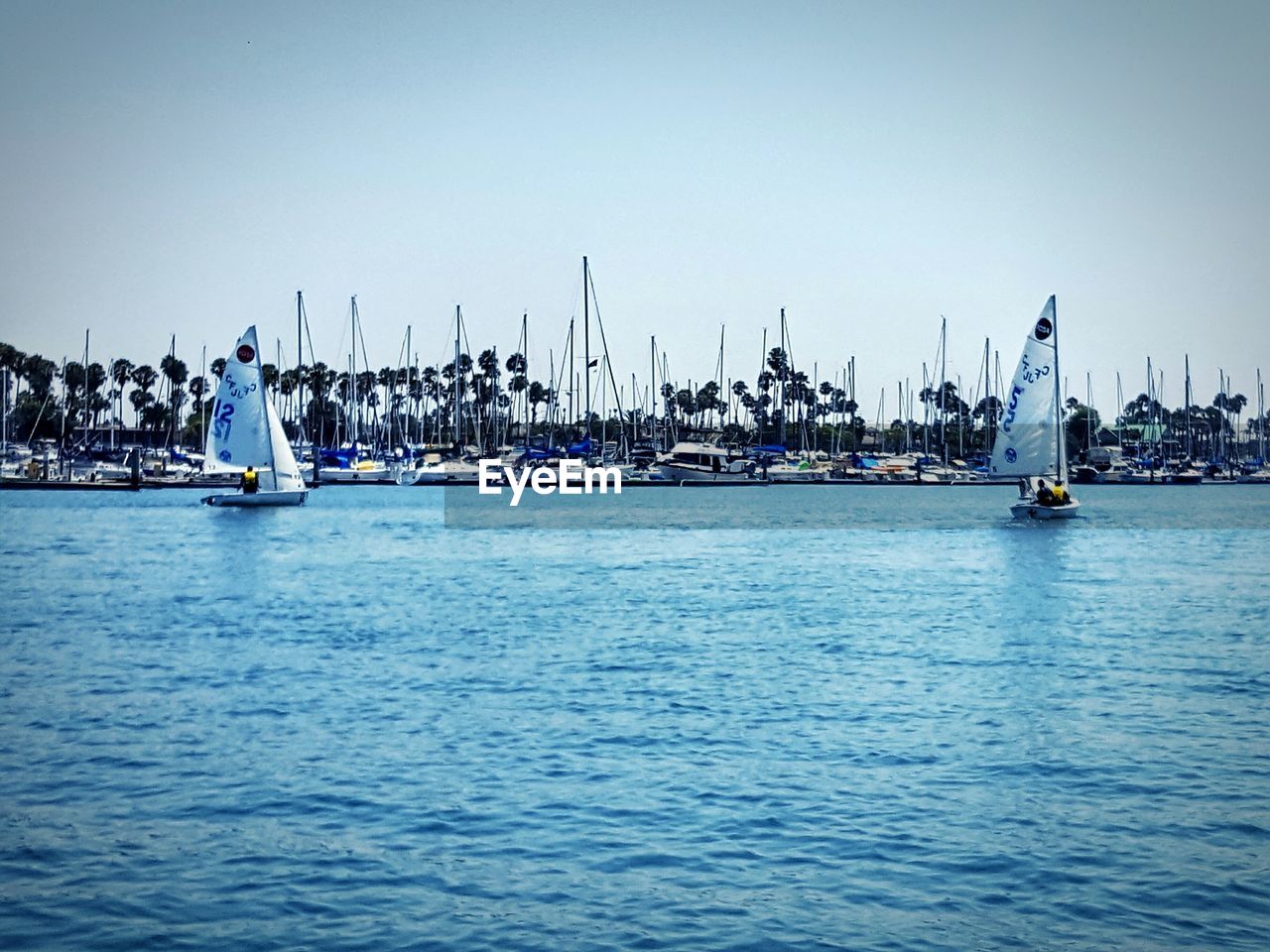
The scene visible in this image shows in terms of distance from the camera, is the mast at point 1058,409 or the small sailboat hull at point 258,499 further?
the small sailboat hull at point 258,499

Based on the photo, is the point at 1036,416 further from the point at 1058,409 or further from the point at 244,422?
the point at 244,422

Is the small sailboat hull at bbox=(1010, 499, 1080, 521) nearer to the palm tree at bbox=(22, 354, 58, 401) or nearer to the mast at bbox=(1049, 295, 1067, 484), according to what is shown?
the mast at bbox=(1049, 295, 1067, 484)

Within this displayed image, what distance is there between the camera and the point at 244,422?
84.9 metres

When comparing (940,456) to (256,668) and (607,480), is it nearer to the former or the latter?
(607,480)

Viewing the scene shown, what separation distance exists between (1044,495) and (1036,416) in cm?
523

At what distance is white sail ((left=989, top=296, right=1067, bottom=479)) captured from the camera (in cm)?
7456

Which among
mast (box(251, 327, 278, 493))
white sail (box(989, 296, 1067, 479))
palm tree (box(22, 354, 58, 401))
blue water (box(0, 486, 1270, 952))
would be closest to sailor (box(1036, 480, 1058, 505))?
white sail (box(989, 296, 1067, 479))

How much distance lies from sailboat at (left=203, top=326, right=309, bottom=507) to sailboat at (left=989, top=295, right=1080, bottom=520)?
42.8 m

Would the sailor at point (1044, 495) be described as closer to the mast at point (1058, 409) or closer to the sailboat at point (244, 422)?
the mast at point (1058, 409)

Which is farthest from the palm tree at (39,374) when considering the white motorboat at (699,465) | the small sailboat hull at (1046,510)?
the small sailboat hull at (1046,510)

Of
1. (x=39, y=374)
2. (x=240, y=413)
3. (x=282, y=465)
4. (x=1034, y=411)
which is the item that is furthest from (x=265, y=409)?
(x=39, y=374)

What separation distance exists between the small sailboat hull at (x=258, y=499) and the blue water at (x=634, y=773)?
4846cm

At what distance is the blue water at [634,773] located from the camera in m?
12.7

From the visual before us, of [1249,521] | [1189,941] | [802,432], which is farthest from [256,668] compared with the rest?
[802,432]
